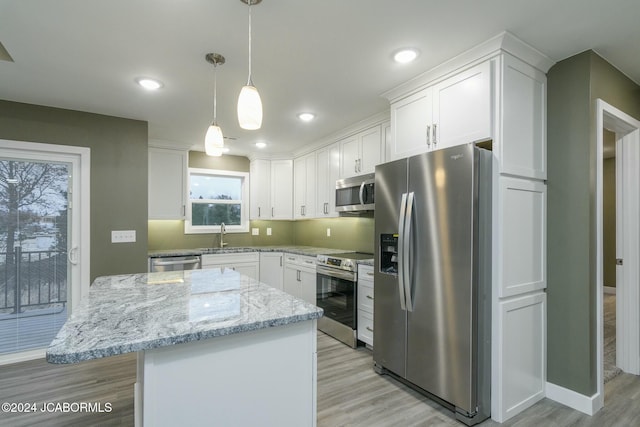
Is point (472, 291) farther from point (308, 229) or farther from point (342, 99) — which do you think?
point (308, 229)

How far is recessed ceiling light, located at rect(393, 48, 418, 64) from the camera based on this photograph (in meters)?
2.20

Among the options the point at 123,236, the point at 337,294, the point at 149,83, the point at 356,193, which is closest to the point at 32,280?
the point at 123,236

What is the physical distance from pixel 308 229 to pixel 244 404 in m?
4.26

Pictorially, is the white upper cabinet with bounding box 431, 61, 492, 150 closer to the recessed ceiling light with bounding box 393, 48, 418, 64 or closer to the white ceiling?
the white ceiling

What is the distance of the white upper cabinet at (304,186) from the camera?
471 centimetres

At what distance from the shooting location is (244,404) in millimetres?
1303

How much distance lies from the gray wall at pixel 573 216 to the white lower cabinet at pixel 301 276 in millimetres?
2507

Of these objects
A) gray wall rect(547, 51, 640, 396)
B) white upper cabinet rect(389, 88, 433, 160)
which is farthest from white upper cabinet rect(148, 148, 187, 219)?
gray wall rect(547, 51, 640, 396)

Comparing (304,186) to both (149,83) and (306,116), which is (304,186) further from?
(149,83)

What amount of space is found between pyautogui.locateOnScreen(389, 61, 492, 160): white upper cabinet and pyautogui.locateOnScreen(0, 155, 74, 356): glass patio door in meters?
3.41

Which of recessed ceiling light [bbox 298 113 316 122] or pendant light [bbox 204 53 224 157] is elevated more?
recessed ceiling light [bbox 298 113 316 122]

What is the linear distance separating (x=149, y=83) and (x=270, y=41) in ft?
4.17

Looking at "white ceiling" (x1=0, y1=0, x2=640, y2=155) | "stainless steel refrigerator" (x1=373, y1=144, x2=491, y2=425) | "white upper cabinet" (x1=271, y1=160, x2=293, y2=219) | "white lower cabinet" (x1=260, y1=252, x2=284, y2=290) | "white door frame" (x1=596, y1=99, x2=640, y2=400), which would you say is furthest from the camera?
"white upper cabinet" (x1=271, y1=160, x2=293, y2=219)

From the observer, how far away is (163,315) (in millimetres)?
1347
